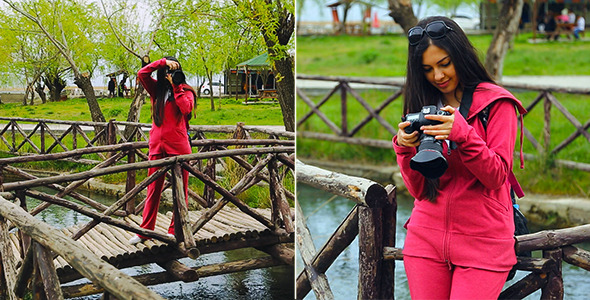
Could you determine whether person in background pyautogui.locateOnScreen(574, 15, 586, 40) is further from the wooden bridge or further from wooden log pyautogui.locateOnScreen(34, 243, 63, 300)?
wooden log pyautogui.locateOnScreen(34, 243, 63, 300)

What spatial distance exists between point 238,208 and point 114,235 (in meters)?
0.44

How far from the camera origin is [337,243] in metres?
2.12

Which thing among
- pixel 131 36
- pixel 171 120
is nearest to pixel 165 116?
pixel 171 120

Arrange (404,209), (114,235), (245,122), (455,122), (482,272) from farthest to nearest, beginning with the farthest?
(404,209)
(114,235)
(245,122)
(482,272)
(455,122)

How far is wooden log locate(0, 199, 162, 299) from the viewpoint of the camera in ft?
5.58

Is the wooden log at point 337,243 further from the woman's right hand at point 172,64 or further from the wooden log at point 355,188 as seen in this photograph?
the woman's right hand at point 172,64

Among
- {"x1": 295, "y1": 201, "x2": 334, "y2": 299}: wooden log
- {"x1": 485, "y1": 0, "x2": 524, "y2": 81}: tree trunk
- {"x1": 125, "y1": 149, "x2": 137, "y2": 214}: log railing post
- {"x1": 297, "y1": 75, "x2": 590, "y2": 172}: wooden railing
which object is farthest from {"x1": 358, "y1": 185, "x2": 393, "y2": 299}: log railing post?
{"x1": 485, "y1": 0, "x2": 524, "y2": 81}: tree trunk

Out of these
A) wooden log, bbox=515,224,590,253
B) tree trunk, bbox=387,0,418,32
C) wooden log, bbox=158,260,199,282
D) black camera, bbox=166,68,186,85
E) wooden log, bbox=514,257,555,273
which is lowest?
wooden log, bbox=158,260,199,282

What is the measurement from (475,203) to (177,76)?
1.04 m

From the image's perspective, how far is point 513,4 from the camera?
5.73 metres

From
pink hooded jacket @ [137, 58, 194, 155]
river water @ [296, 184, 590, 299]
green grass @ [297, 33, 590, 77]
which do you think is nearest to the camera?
pink hooded jacket @ [137, 58, 194, 155]

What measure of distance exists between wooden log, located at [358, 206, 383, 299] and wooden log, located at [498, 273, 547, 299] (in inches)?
13.6

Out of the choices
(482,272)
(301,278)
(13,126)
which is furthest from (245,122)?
(482,272)

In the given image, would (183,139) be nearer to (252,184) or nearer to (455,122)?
(252,184)
